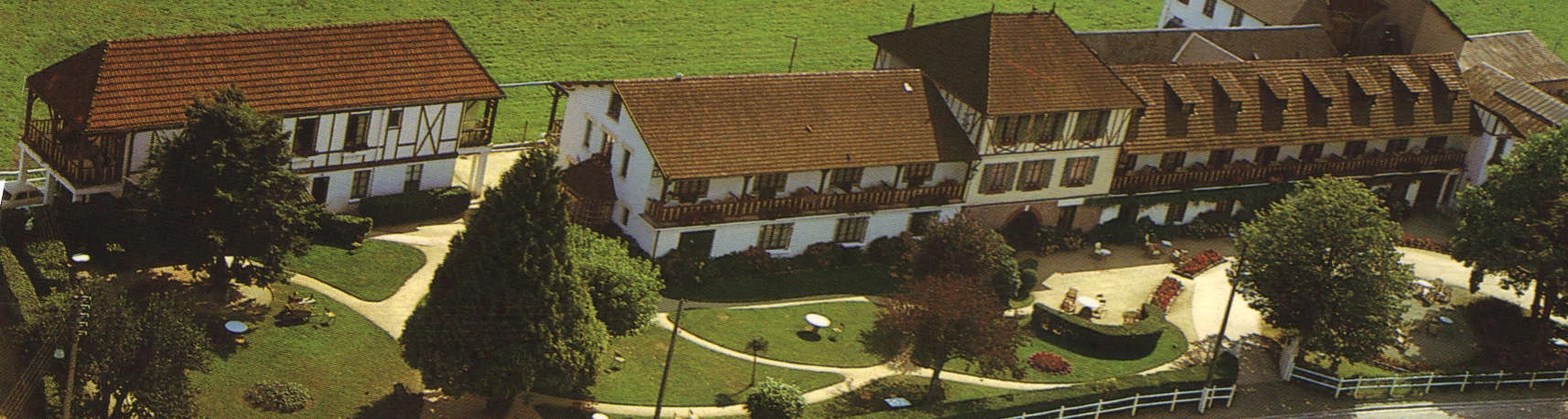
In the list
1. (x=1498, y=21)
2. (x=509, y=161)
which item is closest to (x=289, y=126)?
(x=509, y=161)

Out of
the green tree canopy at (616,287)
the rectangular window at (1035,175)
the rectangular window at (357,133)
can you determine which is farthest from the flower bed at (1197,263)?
the rectangular window at (357,133)

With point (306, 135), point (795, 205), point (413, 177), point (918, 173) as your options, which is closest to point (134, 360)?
point (306, 135)

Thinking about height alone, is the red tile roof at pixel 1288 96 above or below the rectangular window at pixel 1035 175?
above

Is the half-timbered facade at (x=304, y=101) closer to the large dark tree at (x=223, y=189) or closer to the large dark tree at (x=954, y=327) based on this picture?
the large dark tree at (x=223, y=189)

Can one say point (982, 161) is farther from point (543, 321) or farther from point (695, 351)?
point (543, 321)

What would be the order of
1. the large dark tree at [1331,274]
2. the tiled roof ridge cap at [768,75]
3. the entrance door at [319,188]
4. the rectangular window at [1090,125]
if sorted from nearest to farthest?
the large dark tree at [1331,274] → the entrance door at [319,188] → the tiled roof ridge cap at [768,75] → the rectangular window at [1090,125]

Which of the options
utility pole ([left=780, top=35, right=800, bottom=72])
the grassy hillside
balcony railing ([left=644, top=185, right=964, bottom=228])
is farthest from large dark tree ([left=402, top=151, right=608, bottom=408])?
utility pole ([left=780, top=35, right=800, bottom=72])
